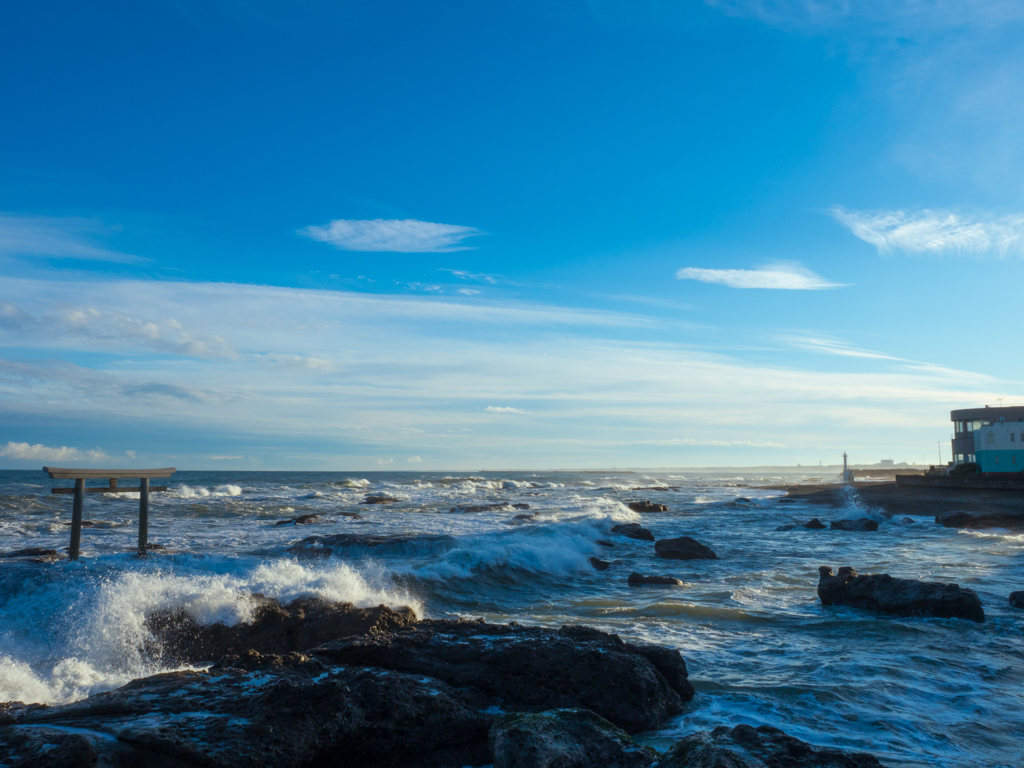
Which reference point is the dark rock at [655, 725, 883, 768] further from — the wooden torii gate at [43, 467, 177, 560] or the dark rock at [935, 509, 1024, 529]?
the dark rock at [935, 509, 1024, 529]

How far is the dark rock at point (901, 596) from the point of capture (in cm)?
948

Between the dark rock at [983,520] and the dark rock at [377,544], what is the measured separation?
67.4 ft

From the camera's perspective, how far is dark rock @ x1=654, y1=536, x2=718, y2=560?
1720 centimetres

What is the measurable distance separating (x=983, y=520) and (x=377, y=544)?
23229 mm

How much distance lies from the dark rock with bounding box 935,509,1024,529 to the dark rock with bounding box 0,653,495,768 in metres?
26.3

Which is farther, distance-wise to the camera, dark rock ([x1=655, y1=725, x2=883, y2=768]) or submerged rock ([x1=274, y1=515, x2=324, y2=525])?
submerged rock ([x1=274, y1=515, x2=324, y2=525])

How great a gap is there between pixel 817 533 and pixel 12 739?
25276 millimetres

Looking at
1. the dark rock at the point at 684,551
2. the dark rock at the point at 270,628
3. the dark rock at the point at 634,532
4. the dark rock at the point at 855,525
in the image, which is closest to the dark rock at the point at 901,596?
the dark rock at the point at 684,551

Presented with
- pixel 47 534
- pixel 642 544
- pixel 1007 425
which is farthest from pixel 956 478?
pixel 47 534

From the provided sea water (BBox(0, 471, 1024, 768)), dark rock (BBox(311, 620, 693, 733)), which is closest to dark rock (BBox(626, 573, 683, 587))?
sea water (BBox(0, 471, 1024, 768))

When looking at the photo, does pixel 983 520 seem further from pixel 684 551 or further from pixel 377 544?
pixel 377 544

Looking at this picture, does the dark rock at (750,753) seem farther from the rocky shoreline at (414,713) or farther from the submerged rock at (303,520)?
the submerged rock at (303,520)

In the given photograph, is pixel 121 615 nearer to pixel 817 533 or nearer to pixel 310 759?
pixel 310 759

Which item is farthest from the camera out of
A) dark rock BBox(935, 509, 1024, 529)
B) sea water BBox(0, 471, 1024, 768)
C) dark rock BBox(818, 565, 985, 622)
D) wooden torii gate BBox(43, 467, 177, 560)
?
dark rock BBox(935, 509, 1024, 529)
